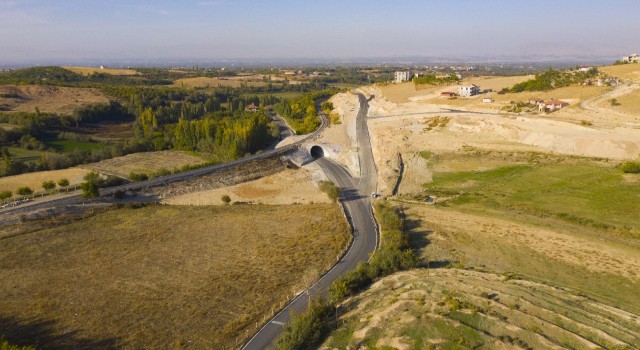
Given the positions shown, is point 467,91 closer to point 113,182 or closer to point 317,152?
point 317,152

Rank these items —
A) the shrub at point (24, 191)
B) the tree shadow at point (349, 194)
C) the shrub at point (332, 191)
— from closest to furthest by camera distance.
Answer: the shrub at point (24, 191), the shrub at point (332, 191), the tree shadow at point (349, 194)

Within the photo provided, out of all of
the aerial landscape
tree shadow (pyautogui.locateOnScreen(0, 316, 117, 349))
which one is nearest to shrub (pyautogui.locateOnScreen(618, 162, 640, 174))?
the aerial landscape

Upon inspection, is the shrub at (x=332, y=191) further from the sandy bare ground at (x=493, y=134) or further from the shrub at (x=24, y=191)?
the shrub at (x=24, y=191)

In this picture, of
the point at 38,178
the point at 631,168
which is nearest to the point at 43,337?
the point at 38,178

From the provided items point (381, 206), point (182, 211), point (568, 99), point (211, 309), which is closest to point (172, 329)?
point (211, 309)

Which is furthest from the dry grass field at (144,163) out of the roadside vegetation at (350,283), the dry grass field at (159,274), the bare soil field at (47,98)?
the bare soil field at (47,98)

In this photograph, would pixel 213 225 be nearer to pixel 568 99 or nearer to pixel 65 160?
pixel 65 160

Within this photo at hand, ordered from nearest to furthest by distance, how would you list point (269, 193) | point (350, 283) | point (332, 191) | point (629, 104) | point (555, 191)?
point (350, 283) → point (555, 191) → point (332, 191) → point (269, 193) → point (629, 104)
